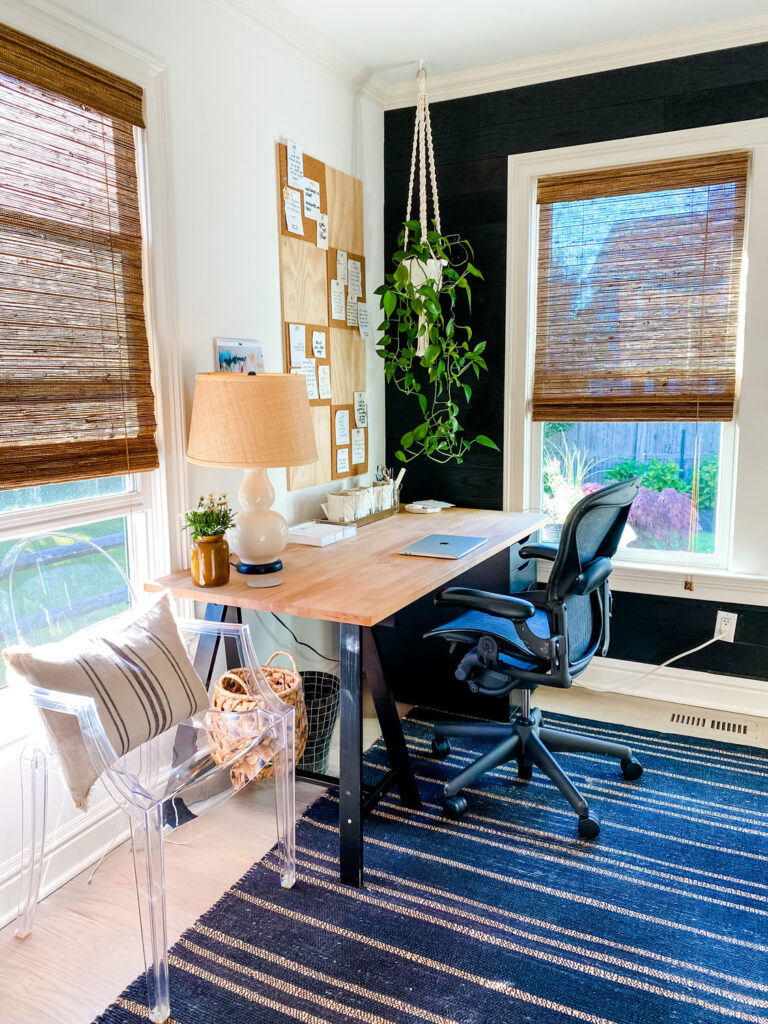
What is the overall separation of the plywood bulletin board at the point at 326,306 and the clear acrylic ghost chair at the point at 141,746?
0.92m

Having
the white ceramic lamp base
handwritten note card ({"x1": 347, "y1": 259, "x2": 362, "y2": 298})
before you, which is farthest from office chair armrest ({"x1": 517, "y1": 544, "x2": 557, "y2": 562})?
handwritten note card ({"x1": 347, "y1": 259, "x2": 362, "y2": 298})

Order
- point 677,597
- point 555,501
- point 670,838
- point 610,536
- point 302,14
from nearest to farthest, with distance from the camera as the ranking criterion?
1. point 670,838
2. point 610,536
3. point 302,14
4. point 677,597
5. point 555,501

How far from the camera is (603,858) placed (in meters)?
2.06

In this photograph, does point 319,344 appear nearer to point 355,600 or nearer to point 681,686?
point 355,600

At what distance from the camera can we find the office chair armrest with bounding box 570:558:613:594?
207 cm

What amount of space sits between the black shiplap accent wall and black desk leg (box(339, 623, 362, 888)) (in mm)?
1550

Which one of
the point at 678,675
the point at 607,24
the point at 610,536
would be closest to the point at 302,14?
the point at 607,24

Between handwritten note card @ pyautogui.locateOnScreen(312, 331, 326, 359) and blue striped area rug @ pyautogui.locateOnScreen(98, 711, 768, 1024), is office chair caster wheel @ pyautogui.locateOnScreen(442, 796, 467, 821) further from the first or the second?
handwritten note card @ pyautogui.locateOnScreen(312, 331, 326, 359)

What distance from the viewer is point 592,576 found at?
211cm

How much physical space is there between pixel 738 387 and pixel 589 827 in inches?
66.4

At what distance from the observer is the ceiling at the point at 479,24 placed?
2512 mm

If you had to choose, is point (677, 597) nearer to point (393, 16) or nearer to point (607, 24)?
point (607, 24)

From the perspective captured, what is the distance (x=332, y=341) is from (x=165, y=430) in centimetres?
100

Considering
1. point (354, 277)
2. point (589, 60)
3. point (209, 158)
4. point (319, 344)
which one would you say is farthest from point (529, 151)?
point (209, 158)
